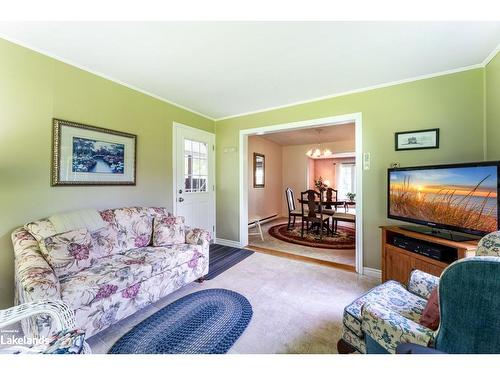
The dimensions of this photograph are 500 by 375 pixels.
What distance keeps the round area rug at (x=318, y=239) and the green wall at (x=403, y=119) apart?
114 cm

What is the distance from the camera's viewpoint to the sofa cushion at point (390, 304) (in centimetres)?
115

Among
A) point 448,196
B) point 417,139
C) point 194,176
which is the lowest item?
point 448,196

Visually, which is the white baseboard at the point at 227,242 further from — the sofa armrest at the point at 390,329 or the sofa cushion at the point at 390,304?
the sofa armrest at the point at 390,329

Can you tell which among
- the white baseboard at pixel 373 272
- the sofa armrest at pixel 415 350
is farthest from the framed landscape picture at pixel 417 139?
the sofa armrest at pixel 415 350

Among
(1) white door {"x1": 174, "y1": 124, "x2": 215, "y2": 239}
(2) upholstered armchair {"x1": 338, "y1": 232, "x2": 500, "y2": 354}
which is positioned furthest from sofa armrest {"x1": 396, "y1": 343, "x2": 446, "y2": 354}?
(1) white door {"x1": 174, "y1": 124, "x2": 215, "y2": 239}

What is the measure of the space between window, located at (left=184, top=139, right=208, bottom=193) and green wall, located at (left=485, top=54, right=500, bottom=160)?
355 cm

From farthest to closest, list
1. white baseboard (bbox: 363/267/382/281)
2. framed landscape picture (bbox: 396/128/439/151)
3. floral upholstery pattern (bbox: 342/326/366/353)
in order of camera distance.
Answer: white baseboard (bbox: 363/267/382/281) < framed landscape picture (bbox: 396/128/439/151) < floral upholstery pattern (bbox: 342/326/366/353)

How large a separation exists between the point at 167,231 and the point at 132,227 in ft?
1.21

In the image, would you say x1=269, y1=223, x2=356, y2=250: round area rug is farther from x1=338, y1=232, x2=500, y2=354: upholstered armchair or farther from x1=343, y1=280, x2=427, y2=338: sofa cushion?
x1=338, y1=232, x2=500, y2=354: upholstered armchair

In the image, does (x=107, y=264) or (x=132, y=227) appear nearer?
(x=107, y=264)

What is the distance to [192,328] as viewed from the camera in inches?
61.7

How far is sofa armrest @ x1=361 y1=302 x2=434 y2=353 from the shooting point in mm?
854

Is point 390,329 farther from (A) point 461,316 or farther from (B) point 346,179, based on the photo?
(B) point 346,179

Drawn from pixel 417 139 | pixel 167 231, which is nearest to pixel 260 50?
pixel 417 139
